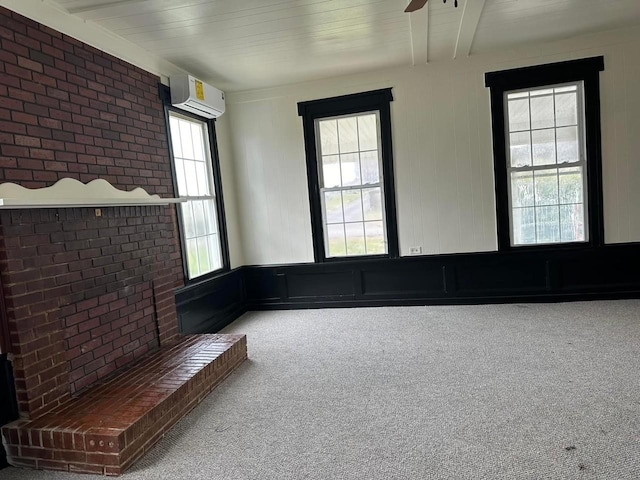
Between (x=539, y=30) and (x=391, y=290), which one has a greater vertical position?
(x=539, y=30)

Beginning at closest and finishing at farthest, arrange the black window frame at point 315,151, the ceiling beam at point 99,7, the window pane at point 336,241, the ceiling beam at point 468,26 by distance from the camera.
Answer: the ceiling beam at point 99,7 → the ceiling beam at point 468,26 → the black window frame at point 315,151 → the window pane at point 336,241

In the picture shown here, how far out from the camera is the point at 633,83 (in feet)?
14.6

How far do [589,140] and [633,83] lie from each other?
70 cm

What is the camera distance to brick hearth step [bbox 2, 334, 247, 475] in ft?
7.38

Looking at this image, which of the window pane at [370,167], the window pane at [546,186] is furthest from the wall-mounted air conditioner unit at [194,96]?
the window pane at [546,186]

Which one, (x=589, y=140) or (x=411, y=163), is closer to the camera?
(x=589, y=140)

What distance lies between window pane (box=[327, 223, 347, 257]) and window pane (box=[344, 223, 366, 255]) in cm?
6

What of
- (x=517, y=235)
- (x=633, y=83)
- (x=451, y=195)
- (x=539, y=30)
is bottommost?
(x=517, y=235)

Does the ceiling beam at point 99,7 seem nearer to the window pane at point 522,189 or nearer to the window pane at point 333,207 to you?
the window pane at point 333,207

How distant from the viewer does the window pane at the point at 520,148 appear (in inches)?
188

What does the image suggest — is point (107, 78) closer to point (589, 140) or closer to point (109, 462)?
point (109, 462)

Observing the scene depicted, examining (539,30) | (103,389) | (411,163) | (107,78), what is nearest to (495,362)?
(411,163)

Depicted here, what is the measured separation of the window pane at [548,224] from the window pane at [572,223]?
53 mm

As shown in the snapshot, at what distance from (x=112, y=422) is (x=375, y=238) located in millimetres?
3606
